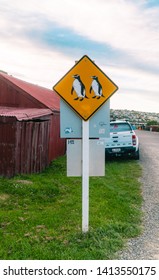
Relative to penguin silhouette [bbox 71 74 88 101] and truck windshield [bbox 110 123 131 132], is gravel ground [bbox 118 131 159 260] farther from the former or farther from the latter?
truck windshield [bbox 110 123 131 132]

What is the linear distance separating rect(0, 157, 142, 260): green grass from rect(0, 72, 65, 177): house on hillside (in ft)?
2.17

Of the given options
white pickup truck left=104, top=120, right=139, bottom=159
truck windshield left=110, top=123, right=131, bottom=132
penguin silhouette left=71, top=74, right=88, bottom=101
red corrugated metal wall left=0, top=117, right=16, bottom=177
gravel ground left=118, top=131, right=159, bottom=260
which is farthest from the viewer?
truck windshield left=110, top=123, right=131, bottom=132

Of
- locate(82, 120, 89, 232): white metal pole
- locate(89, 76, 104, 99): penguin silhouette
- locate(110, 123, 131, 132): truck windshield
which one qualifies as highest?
locate(89, 76, 104, 99): penguin silhouette

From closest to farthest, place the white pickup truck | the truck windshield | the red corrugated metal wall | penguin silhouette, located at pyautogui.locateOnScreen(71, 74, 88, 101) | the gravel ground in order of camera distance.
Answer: the gravel ground
penguin silhouette, located at pyautogui.locateOnScreen(71, 74, 88, 101)
the red corrugated metal wall
the white pickup truck
the truck windshield

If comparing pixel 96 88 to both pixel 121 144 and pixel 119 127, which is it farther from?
pixel 119 127

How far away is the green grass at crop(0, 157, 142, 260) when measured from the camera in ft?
19.7

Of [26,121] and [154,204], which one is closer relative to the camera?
[154,204]

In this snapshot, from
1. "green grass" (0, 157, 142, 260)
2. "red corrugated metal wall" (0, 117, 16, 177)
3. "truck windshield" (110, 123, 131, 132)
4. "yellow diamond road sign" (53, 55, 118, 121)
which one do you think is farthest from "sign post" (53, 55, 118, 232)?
"truck windshield" (110, 123, 131, 132)
